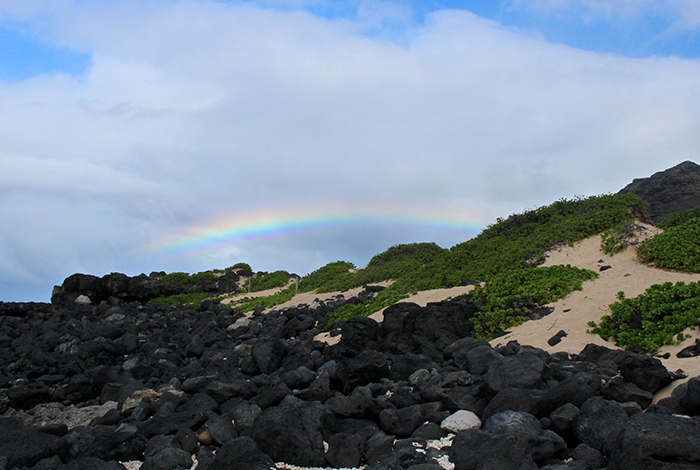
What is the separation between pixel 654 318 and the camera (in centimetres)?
1213

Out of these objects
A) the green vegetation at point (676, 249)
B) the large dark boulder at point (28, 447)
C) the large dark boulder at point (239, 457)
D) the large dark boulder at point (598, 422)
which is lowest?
the large dark boulder at point (598, 422)

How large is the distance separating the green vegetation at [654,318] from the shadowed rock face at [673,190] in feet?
95.0

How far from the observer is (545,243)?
2253 centimetres

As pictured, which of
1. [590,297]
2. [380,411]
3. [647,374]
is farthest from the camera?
[590,297]

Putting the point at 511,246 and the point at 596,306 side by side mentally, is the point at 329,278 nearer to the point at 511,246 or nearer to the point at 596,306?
the point at 511,246

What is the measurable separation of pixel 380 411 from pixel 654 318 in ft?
27.4

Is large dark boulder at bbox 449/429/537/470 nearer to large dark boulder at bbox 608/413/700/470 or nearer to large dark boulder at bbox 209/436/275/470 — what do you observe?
large dark boulder at bbox 608/413/700/470

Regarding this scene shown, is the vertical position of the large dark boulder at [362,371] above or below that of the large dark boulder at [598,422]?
above

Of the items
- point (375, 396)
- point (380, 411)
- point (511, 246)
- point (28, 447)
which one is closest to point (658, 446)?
point (380, 411)

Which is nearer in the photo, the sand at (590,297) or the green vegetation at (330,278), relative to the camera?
the sand at (590,297)

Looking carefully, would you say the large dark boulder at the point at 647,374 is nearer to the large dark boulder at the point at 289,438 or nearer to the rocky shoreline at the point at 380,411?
the rocky shoreline at the point at 380,411

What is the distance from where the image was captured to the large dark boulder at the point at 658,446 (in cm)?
480

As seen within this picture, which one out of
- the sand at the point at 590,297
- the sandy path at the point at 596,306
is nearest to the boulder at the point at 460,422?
the sand at the point at 590,297

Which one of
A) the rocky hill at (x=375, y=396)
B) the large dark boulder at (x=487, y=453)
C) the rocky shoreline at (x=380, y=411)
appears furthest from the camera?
the rocky hill at (x=375, y=396)
